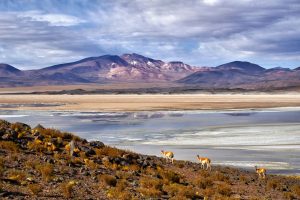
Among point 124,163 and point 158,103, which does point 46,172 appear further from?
point 158,103

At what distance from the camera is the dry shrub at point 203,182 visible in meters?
14.2

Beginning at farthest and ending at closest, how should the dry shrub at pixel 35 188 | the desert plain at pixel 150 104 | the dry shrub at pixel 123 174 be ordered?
1. the desert plain at pixel 150 104
2. the dry shrub at pixel 123 174
3. the dry shrub at pixel 35 188

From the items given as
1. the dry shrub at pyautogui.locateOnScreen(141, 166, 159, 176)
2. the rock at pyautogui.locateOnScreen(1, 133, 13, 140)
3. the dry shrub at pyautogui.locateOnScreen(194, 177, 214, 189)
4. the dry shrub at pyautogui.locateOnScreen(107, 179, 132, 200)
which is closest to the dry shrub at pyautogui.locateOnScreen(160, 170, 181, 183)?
the dry shrub at pyautogui.locateOnScreen(141, 166, 159, 176)

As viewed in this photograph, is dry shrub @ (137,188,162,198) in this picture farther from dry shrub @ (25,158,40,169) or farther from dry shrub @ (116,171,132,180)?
dry shrub @ (25,158,40,169)

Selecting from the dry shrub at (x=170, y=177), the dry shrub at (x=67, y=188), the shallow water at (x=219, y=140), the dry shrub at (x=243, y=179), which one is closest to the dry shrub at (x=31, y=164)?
the dry shrub at (x=67, y=188)

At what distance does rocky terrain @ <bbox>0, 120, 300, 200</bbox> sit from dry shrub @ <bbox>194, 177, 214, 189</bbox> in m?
0.03

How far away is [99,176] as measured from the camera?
43.2 ft

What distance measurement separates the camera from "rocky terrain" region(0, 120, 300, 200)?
11.5m

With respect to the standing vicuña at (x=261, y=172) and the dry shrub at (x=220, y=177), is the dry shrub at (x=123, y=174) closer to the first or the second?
the dry shrub at (x=220, y=177)

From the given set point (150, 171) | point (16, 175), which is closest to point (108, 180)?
point (16, 175)

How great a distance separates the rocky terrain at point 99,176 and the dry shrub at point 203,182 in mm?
30

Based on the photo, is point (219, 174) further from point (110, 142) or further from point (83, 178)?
point (110, 142)

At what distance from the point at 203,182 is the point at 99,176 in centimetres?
326

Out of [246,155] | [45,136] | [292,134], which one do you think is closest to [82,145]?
[45,136]
